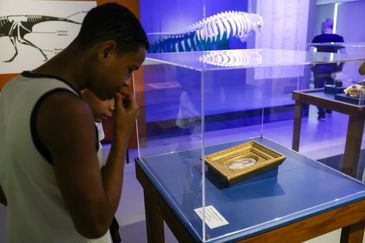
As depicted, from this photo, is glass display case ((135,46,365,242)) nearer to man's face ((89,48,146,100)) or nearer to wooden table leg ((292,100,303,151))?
man's face ((89,48,146,100))

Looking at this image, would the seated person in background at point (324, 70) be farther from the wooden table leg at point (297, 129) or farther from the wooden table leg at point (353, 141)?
the wooden table leg at point (353, 141)

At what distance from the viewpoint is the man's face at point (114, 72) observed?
0.72m

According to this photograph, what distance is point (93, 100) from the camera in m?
0.95

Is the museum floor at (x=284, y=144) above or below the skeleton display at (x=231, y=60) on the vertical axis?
below

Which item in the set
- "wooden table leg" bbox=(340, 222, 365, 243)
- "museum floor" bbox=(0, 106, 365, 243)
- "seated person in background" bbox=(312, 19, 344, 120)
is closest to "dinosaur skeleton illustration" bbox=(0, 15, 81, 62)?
"museum floor" bbox=(0, 106, 365, 243)

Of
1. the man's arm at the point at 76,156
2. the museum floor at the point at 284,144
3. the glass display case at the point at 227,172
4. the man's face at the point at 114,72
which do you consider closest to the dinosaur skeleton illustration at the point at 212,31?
the museum floor at the point at 284,144

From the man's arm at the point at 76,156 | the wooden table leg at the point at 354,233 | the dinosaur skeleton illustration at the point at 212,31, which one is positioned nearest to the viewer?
the man's arm at the point at 76,156

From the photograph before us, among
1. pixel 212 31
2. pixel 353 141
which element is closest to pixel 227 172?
pixel 353 141

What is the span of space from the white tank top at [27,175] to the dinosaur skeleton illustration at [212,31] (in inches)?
113

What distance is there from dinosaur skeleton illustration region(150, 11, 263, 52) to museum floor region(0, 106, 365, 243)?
117 cm

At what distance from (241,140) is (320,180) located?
0.58 metres

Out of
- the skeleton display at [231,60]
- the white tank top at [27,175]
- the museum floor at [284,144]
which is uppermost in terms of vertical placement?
the skeleton display at [231,60]

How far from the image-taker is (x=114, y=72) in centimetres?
74

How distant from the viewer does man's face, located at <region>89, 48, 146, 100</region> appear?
0.72 m
